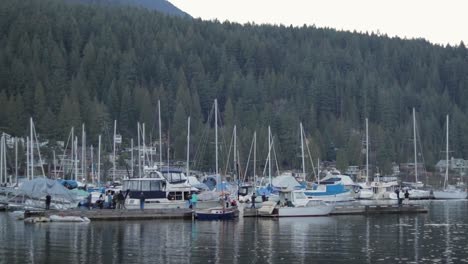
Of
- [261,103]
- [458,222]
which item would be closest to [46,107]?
[261,103]

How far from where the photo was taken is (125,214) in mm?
57094

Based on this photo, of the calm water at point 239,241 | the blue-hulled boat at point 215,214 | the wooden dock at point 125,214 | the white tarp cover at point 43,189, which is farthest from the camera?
the white tarp cover at point 43,189

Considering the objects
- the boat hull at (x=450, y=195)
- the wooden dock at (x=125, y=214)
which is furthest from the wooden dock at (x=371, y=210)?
the boat hull at (x=450, y=195)

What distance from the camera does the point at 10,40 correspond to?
176000 mm

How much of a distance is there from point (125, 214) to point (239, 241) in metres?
16.6

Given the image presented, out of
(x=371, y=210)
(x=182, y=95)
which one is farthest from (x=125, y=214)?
(x=182, y=95)

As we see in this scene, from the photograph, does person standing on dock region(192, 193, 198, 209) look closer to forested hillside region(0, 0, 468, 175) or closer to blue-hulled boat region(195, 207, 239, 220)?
blue-hulled boat region(195, 207, 239, 220)

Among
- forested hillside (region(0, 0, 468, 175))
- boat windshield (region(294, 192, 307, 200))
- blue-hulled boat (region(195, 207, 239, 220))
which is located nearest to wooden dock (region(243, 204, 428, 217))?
boat windshield (region(294, 192, 307, 200))

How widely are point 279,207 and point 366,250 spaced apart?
909 inches

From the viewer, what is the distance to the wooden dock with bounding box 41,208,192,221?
2203 inches

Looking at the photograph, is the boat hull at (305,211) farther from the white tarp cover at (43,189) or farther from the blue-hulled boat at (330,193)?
the white tarp cover at (43,189)

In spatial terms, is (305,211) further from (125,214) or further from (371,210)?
(125,214)

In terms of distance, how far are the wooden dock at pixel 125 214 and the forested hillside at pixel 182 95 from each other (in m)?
60.8

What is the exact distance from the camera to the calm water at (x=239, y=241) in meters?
→ 35.7
